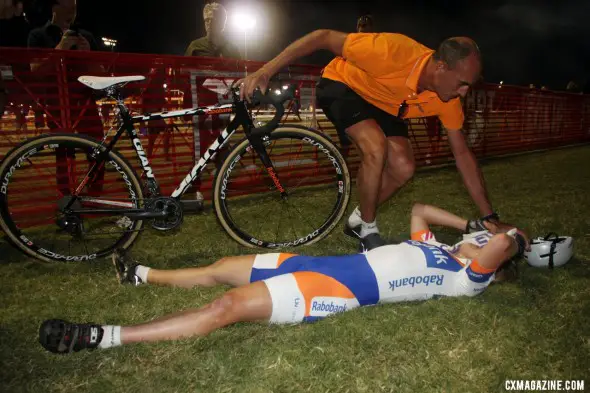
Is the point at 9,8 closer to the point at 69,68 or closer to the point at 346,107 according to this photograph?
the point at 69,68

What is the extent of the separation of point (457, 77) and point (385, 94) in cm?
65

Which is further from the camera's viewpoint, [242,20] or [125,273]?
[242,20]

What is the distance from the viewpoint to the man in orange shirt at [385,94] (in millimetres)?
2973

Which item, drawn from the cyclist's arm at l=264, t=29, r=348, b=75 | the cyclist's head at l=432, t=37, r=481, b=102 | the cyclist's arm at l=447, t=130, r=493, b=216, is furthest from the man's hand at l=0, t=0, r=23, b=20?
the cyclist's arm at l=447, t=130, r=493, b=216

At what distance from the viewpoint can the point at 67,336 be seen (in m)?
1.99

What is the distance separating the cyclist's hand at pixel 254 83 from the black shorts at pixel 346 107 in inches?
28.9

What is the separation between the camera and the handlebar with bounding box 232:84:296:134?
3254 mm

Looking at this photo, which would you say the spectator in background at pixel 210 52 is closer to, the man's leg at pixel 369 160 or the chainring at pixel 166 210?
the chainring at pixel 166 210

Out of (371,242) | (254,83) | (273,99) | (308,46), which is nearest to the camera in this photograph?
(254,83)

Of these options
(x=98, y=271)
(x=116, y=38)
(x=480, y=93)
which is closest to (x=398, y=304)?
(x=98, y=271)

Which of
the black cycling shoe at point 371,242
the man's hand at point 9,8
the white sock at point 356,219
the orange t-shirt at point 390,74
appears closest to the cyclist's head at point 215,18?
the man's hand at point 9,8

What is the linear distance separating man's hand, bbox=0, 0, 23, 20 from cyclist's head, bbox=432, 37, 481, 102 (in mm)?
3402

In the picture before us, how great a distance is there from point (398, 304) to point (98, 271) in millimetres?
2334

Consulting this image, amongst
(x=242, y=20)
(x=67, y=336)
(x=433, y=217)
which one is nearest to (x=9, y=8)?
(x=67, y=336)
